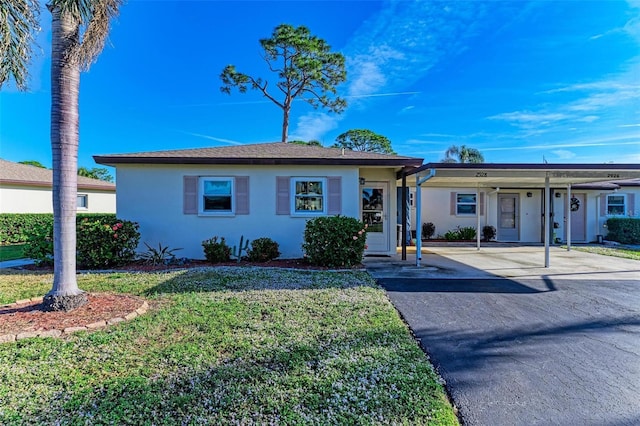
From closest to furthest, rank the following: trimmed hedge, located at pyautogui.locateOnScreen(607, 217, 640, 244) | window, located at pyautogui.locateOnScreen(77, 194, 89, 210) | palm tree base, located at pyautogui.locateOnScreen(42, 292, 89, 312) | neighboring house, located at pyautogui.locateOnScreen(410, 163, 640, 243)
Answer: palm tree base, located at pyautogui.locateOnScreen(42, 292, 89, 312) < trimmed hedge, located at pyautogui.locateOnScreen(607, 217, 640, 244) < neighboring house, located at pyautogui.locateOnScreen(410, 163, 640, 243) < window, located at pyautogui.locateOnScreen(77, 194, 89, 210)

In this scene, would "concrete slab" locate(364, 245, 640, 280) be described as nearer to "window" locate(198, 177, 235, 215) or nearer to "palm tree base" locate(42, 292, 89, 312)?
"window" locate(198, 177, 235, 215)

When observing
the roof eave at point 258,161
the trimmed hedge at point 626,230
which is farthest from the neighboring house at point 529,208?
the roof eave at point 258,161

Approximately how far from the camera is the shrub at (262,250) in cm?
905

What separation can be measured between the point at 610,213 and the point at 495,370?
1807cm

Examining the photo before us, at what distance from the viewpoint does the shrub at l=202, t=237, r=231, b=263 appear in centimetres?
899

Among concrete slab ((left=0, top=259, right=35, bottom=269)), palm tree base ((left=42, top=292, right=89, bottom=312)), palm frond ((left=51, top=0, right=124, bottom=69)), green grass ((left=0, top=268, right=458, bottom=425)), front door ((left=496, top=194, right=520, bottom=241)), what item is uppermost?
palm frond ((left=51, top=0, right=124, bottom=69))

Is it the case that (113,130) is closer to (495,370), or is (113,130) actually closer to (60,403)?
(60,403)

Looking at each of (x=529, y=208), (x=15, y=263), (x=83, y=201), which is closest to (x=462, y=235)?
(x=529, y=208)

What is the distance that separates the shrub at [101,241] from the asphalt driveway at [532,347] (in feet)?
21.6

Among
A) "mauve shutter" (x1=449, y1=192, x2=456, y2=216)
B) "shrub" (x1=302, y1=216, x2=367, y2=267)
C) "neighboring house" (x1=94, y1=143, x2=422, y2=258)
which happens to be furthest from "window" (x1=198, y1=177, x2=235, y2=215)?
"mauve shutter" (x1=449, y1=192, x2=456, y2=216)

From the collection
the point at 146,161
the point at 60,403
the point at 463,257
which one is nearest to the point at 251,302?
the point at 60,403

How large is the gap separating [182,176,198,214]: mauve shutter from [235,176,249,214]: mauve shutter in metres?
1.17

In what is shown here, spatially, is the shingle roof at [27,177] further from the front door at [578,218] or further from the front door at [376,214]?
the front door at [578,218]

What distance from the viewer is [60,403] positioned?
2.61 metres
